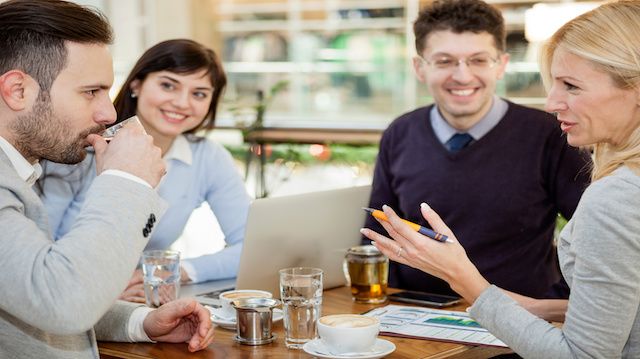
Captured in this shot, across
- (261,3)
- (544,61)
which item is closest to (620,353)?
(544,61)

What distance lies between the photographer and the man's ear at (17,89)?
147cm

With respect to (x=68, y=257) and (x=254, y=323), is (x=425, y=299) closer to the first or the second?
(x=254, y=323)

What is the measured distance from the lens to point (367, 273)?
6.96 feet

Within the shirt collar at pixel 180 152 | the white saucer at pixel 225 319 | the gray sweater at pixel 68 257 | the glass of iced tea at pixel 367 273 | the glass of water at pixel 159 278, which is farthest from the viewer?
the shirt collar at pixel 180 152

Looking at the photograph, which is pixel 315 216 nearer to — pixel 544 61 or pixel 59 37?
pixel 544 61

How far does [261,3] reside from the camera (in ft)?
26.8

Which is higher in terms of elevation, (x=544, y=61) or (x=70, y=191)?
(x=544, y=61)

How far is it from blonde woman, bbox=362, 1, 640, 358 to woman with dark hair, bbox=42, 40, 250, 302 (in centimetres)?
Result: 95

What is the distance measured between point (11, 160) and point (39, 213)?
0.36ft

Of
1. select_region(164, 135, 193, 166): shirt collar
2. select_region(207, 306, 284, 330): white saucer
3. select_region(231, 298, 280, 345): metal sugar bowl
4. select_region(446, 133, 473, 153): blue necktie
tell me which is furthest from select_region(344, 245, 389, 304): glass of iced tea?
select_region(164, 135, 193, 166): shirt collar

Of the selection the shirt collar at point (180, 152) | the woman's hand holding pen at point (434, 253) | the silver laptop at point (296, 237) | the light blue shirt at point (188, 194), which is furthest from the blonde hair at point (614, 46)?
the shirt collar at point (180, 152)

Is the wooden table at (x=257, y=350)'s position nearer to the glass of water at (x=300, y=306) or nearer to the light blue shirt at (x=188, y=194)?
the glass of water at (x=300, y=306)

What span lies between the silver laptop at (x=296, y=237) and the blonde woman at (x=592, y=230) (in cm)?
39

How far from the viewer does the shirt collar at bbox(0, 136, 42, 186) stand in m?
1.48
